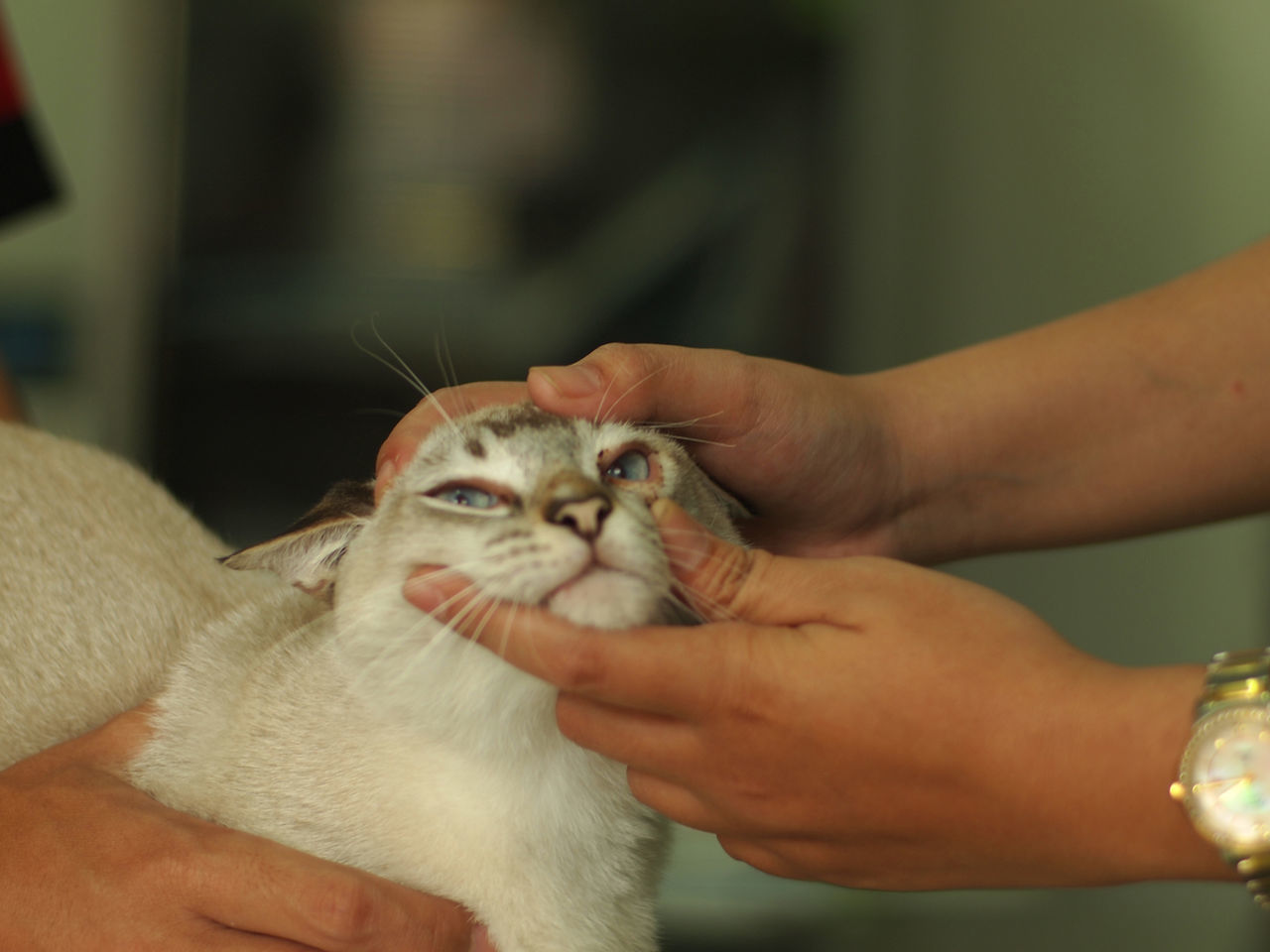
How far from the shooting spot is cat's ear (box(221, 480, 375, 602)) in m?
1.52

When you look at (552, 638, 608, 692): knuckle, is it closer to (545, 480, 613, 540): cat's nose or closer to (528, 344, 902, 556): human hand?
(545, 480, 613, 540): cat's nose

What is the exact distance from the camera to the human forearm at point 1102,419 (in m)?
1.75

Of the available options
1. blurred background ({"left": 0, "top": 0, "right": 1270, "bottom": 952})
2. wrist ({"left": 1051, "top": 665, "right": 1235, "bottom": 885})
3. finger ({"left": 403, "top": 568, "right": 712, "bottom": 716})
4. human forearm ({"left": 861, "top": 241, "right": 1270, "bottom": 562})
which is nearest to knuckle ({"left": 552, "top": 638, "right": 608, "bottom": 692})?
finger ({"left": 403, "top": 568, "right": 712, "bottom": 716})

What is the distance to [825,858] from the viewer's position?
1.24 meters

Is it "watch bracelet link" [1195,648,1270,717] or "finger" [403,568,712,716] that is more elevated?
"watch bracelet link" [1195,648,1270,717]

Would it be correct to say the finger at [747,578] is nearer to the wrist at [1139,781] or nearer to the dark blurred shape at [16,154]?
the wrist at [1139,781]

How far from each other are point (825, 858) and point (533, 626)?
0.46 metres

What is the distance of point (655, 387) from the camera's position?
1506 millimetres

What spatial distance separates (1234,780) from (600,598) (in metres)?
0.63

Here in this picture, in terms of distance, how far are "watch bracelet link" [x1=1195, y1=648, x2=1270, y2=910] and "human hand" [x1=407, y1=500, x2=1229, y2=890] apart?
2 cm

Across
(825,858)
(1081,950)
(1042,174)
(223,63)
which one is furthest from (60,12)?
(1081,950)

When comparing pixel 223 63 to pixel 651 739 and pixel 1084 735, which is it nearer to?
pixel 651 739

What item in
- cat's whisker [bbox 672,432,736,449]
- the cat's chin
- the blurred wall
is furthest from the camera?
the blurred wall

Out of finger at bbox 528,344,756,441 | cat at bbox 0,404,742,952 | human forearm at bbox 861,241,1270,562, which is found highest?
human forearm at bbox 861,241,1270,562
